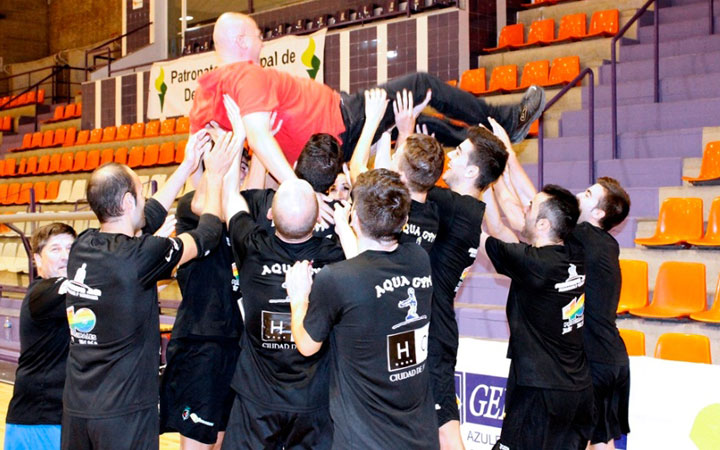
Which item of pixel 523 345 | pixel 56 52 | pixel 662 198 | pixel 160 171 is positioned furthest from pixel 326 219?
pixel 56 52

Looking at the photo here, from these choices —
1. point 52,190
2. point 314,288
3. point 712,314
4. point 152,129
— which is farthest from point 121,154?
point 314,288

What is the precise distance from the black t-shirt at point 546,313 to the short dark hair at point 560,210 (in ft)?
0.33

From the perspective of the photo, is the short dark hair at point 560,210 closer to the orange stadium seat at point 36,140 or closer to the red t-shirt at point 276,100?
the red t-shirt at point 276,100

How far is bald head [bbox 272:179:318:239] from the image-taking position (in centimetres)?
325

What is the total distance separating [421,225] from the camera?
3746 mm

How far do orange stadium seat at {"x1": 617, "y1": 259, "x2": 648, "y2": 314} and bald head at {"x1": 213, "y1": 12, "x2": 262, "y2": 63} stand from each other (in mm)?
4006

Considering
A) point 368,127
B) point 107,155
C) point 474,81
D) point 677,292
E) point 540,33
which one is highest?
point 540,33

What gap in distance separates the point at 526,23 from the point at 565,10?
619mm

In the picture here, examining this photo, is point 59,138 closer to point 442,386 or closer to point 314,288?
point 442,386

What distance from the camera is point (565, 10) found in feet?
37.9

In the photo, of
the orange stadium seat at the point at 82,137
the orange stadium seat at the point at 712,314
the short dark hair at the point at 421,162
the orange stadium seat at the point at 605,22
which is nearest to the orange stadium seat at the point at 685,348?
the orange stadium seat at the point at 712,314

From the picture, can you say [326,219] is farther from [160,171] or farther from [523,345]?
[160,171]

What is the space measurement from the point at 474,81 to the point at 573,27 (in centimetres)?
158

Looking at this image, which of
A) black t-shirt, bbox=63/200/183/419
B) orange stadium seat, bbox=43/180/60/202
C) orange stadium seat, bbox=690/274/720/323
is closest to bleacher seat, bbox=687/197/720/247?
orange stadium seat, bbox=690/274/720/323
